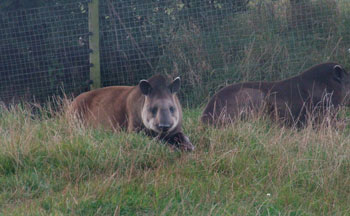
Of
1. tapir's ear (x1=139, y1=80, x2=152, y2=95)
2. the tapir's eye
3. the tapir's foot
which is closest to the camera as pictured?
the tapir's foot

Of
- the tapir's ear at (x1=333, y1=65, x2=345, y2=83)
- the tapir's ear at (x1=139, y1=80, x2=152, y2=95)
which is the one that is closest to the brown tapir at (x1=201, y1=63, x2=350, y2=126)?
the tapir's ear at (x1=333, y1=65, x2=345, y2=83)

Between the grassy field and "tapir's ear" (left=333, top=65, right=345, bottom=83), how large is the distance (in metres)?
2.32

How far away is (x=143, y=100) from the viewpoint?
8.15 metres

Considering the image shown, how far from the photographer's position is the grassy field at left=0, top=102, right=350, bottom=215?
539cm

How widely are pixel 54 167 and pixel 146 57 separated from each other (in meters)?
5.16

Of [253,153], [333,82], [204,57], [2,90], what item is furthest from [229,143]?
[2,90]

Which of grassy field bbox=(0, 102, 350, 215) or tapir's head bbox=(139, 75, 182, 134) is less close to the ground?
tapir's head bbox=(139, 75, 182, 134)

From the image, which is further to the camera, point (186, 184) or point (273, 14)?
point (273, 14)

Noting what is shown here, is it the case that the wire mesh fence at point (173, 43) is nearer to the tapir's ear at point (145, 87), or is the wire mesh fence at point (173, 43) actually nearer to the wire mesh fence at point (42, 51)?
the wire mesh fence at point (42, 51)

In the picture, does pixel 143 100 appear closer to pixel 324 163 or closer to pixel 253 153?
pixel 253 153

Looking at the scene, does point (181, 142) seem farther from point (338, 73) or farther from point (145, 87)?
point (338, 73)

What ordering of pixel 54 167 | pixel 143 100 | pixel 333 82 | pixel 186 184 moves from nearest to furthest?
pixel 186 184
pixel 54 167
pixel 143 100
pixel 333 82

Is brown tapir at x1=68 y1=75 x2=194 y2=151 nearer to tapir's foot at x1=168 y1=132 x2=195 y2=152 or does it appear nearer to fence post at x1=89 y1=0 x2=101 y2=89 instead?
tapir's foot at x1=168 y1=132 x2=195 y2=152

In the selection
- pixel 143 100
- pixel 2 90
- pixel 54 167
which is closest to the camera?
pixel 54 167
